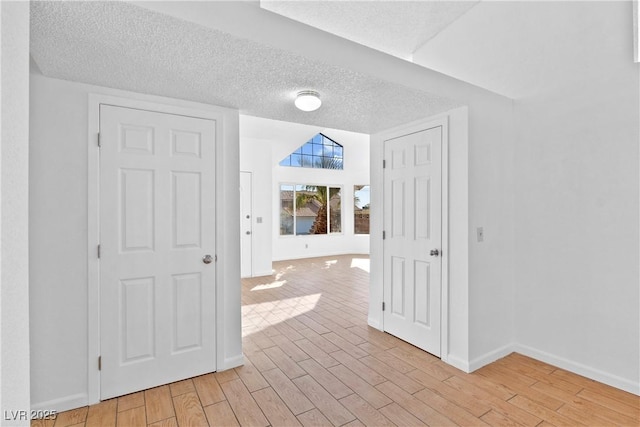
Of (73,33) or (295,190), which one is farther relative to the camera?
(295,190)

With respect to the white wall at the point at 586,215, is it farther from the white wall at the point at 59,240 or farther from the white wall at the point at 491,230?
the white wall at the point at 59,240

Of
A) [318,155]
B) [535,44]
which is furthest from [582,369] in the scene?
[318,155]

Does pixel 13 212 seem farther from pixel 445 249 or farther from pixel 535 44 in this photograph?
pixel 535 44

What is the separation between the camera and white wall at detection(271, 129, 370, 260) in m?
8.13

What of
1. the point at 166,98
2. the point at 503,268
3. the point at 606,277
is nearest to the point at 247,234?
the point at 166,98

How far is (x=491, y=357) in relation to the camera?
2.71 meters

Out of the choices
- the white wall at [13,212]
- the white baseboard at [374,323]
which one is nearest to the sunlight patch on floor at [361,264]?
the white baseboard at [374,323]

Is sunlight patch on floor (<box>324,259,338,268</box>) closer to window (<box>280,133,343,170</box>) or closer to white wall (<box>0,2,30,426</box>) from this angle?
window (<box>280,133,343,170</box>)

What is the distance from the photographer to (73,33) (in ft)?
4.91

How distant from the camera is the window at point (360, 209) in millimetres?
9375

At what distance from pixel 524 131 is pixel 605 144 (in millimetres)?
619

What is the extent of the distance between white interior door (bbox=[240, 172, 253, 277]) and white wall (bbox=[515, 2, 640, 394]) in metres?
4.56

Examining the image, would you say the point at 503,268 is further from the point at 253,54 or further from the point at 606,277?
the point at 253,54

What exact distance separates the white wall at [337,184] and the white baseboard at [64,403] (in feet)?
19.4
